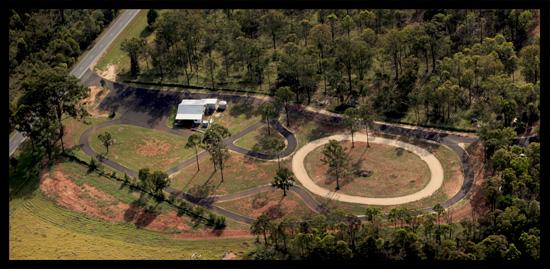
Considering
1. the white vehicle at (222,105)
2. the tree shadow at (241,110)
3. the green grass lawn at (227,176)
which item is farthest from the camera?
the white vehicle at (222,105)

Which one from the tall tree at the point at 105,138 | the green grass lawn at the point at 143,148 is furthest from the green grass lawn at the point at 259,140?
the tall tree at the point at 105,138

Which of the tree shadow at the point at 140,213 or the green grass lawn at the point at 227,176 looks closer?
the tree shadow at the point at 140,213

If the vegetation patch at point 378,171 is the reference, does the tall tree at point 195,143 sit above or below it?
above

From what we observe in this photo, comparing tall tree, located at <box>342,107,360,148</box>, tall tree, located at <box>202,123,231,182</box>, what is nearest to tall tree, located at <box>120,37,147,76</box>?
tall tree, located at <box>202,123,231,182</box>

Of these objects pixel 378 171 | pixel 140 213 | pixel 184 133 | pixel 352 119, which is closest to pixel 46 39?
pixel 184 133

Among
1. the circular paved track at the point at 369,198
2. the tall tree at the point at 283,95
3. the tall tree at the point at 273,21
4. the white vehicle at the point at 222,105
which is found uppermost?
the tall tree at the point at 273,21

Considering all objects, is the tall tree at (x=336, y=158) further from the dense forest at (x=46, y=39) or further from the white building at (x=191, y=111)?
the dense forest at (x=46, y=39)

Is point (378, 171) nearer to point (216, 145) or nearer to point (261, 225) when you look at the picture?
point (261, 225)

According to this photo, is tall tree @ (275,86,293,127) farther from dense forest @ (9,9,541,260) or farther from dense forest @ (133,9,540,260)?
dense forest @ (133,9,540,260)
